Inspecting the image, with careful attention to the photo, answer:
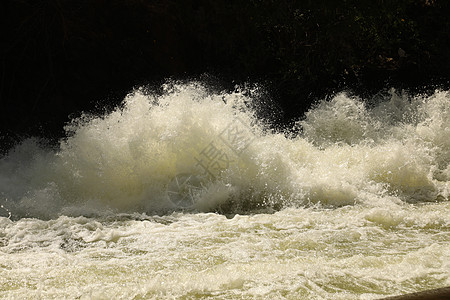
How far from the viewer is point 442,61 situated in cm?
869

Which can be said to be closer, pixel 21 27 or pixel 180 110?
pixel 180 110

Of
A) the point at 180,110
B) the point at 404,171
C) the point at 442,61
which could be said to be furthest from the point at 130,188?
the point at 442,61

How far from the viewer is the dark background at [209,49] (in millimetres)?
7629

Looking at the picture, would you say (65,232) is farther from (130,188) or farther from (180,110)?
(180,110)

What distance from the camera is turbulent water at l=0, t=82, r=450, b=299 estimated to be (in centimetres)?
249

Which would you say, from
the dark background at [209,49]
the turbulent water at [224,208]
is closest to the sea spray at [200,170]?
the turbulent water at [224,208]

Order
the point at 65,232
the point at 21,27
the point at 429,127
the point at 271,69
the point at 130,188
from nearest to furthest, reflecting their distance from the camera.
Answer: the point at 65,232 → the point at 130,188 → the point at 429,127 → the point at 21,27 → the point at 271,69

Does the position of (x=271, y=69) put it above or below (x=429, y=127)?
above

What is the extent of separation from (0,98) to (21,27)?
49.5 inches

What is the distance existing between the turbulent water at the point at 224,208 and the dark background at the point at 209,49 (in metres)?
1.41

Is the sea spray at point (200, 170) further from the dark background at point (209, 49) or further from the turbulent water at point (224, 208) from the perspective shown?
the dark background at point (209, 49)

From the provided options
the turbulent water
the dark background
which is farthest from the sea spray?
the dark background

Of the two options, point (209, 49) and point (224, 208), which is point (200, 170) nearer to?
point (224, 208)

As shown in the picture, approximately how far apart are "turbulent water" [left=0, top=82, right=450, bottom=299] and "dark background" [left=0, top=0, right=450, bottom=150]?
1.41m
